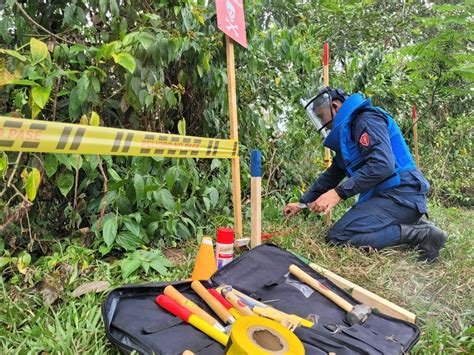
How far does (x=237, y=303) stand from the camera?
5.66 feet

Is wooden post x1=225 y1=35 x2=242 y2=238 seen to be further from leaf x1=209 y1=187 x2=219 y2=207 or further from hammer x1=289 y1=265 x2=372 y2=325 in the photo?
hammer x1=289 y1=265 x2=372 y2=325

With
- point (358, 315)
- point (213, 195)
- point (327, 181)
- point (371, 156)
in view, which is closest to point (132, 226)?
point (213, 195)

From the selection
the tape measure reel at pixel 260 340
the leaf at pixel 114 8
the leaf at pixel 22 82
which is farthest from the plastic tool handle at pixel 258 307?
the leaf at pixel 114 8

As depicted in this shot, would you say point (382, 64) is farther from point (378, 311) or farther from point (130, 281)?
point (130, 281)

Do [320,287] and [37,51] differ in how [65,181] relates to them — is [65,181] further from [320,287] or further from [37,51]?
[320,287]

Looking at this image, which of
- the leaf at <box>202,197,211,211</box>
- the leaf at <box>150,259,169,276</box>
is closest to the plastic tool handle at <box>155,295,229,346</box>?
the leaf at <box>150,259,169,276</box>

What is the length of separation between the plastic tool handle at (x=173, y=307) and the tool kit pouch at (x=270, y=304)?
19mm

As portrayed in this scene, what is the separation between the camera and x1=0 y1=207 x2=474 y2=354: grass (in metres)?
1.59

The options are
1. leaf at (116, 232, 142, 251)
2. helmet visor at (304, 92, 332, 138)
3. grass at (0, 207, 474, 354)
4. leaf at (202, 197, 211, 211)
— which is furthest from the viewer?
helmet visor at (304, 92, 332, 138)

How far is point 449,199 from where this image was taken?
272 inches

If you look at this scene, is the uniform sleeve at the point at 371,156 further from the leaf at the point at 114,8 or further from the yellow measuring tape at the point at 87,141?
the leaf at the point at 114,8

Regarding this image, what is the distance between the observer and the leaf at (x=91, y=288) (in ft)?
6.27

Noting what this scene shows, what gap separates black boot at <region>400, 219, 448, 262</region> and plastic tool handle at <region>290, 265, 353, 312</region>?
1206 millimetres

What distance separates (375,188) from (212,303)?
6.23 ft
